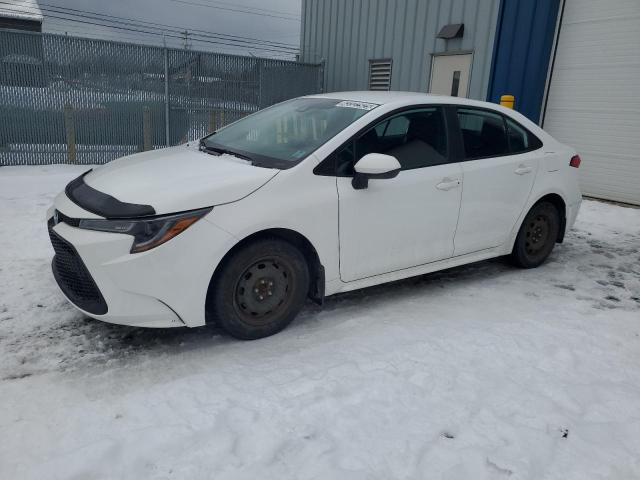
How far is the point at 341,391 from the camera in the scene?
2.84 meters

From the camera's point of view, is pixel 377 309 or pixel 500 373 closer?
pixel 500 373

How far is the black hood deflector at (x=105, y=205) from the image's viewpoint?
2896 mm

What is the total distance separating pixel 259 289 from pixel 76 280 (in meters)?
1.07

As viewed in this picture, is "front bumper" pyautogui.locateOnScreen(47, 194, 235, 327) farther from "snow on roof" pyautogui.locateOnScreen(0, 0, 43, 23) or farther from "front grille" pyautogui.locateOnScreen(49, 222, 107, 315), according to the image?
"snow on roof" pyautogui.locateOnScreen(0, 0, 43, 23)

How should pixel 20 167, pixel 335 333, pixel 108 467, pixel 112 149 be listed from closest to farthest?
pixel 108 467, pixel 335 333, pixel 20 167, pixel 112 149

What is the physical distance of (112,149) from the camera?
33.0 ft

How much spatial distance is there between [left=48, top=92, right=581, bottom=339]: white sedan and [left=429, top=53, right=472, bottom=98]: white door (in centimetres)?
553

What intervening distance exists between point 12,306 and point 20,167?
6568 mm

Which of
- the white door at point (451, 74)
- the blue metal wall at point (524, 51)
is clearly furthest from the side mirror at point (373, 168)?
the white door at point (451, 74)

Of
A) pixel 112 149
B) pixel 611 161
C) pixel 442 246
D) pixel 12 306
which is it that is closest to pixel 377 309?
pixel 442 246

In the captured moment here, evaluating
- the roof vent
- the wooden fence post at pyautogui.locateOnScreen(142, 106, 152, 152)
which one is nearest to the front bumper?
the wooden fence post at pyautogui.locateOnScreen(142, 106, 152, 152)

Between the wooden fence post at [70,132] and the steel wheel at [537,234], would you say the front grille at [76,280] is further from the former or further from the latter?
the wooden fence post at [70,132]

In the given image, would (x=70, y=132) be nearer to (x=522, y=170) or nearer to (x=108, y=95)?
(x=108, y=95)

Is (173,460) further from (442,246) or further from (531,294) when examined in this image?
(531,294)
